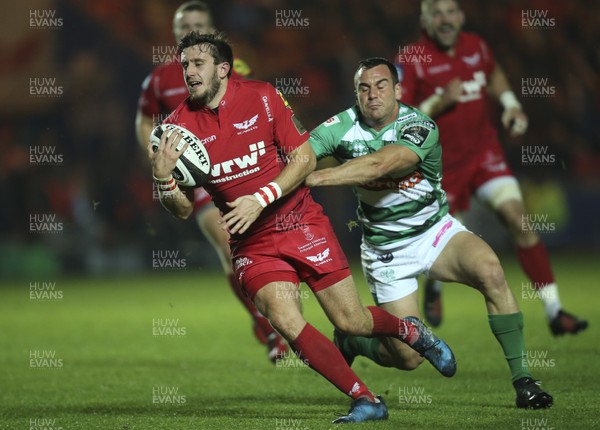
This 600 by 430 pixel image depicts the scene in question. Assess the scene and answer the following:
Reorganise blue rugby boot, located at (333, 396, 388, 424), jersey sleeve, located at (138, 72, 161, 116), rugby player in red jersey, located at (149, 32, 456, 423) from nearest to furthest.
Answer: blue rugby boot, located at (333, 396, 388, 424) → rugby player in red jersey, located at (149, 32, 456, 423) → jersey sleeve, located at (138, 72, 161, 116)

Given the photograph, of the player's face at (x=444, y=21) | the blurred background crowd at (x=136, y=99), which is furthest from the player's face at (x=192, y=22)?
the blurred background crowd at (x=136, y=99)

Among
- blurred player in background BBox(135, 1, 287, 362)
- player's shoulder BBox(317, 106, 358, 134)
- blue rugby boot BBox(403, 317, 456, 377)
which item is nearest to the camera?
blue rugby boot BBox(403, 317, 456, 377)

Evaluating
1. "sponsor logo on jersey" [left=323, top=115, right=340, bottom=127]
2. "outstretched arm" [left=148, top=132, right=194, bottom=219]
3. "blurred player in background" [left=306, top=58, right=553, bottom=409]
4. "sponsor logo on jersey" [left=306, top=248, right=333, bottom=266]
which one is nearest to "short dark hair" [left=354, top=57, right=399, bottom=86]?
"blurred player in background" [left=306, top=58, right=553, bottom=409]

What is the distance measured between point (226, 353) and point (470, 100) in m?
3.12

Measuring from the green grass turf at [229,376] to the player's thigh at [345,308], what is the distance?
21.2 inches

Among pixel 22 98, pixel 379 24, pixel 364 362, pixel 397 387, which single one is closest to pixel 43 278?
pixel 22 98

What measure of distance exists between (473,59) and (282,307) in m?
4.19

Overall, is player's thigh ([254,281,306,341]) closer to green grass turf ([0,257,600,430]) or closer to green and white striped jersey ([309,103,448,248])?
green grass turf ([0,257,600,430])

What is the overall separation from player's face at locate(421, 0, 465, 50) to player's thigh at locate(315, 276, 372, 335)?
367cm

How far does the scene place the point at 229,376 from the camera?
26.2ft

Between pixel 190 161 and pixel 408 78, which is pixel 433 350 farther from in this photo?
pixel 408 78

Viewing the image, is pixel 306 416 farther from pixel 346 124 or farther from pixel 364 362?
pixel 364 362

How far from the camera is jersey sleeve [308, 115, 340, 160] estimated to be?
6504mm

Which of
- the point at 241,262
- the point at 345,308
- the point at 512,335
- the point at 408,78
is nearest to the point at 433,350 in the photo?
the point at 512,335
